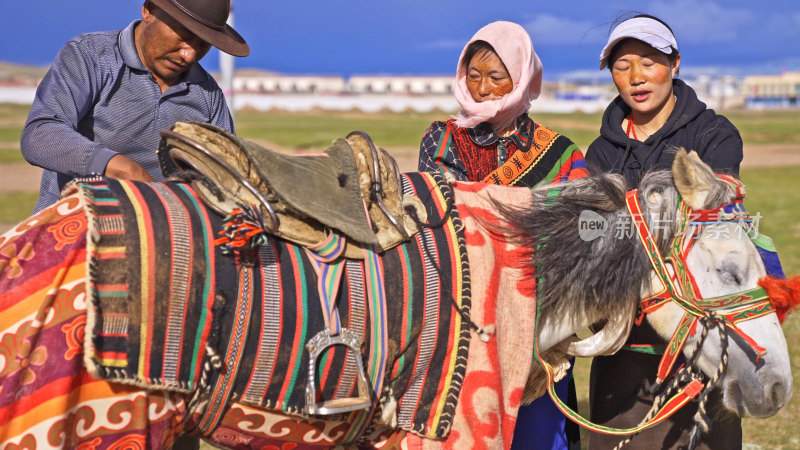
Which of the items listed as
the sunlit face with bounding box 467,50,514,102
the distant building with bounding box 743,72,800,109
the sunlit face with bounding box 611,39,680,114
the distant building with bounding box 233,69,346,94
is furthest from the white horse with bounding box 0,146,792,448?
the distant building with bounding box 233,69,346,94

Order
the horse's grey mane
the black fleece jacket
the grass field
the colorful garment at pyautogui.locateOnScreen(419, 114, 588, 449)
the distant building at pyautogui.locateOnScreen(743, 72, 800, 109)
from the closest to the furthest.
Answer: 1. the horse's grey mane
2. the black fleece jacket
3. the colorful garment at pyautogui.locateOnScreen(419, 114, 588, 449)
4. the grass field
5. the distant building at pyautogui.locateOnScreen(743, 72, 800, 109)

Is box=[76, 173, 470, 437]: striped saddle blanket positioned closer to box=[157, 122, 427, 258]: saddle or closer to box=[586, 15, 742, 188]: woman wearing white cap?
box=[157, 122, 427, 258]: saddle

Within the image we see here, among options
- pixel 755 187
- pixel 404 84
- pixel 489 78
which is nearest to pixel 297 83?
pixel 404 84

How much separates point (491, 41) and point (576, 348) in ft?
4.54

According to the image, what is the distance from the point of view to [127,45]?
280cm

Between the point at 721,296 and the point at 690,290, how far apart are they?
9cm

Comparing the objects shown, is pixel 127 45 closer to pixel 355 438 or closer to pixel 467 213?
pixel 467 213

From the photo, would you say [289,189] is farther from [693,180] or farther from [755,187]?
[755,187]

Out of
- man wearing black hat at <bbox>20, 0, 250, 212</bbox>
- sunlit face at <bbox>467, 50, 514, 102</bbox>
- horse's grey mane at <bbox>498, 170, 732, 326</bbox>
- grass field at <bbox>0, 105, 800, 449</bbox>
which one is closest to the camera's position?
horse's grey mane at <bbox>498, 170, 732, 326</bbox>

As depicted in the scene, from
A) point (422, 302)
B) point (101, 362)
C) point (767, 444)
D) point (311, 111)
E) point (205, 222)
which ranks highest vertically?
point (311, 111)

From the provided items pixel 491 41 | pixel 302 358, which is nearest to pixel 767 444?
pixel 491 41

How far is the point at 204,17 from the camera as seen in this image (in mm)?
2680

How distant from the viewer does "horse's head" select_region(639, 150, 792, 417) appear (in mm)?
2311

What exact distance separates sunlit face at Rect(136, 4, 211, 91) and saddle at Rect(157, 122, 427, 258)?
2.08 feet
